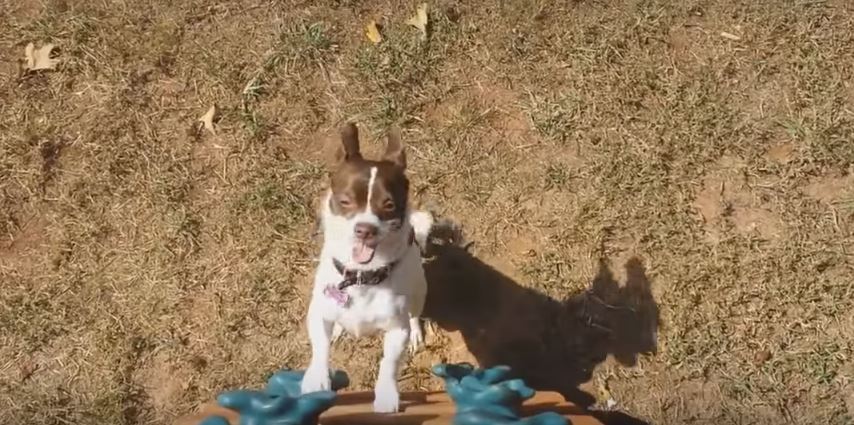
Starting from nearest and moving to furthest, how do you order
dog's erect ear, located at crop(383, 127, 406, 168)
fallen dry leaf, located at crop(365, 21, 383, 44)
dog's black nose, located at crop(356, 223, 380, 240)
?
dog's black nose, located at crop(356, 223, 380, 240), dog's erect ear, located at crop(383, 127, 406, 168), fallen dry leaf, located at crop(365, 21, 383, 44)

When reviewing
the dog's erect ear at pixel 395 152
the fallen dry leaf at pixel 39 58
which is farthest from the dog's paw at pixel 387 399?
the fallen dry leaf at pixel 39 58

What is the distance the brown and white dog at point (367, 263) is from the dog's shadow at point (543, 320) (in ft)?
2.69

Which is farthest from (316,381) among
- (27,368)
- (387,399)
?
(27,368)

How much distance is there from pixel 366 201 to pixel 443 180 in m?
1.33

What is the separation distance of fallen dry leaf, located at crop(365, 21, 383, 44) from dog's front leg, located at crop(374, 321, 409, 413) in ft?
5.80

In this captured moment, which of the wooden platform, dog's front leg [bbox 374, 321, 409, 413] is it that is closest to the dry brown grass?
the wooden platform

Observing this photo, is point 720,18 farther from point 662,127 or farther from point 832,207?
point 832,207

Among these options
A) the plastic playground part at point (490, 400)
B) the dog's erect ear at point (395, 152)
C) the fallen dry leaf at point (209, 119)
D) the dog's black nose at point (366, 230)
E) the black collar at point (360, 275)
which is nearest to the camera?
the plastic playground part at point (490, 400)

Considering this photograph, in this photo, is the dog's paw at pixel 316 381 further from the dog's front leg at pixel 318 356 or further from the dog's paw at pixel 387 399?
the dog's paw at pixel 387 399

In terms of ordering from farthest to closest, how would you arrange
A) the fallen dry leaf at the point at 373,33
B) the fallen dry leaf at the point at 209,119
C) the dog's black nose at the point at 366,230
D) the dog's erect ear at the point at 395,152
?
the fallen dry leaf at the point at 373,33 → the fallen dry leaf at the point at 209,119 → the dog's erect ear at the point at 395,152 → the dog's black nose at the point at 366,230

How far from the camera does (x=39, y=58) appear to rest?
15.5 ft

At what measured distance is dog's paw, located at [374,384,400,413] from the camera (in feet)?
11.4

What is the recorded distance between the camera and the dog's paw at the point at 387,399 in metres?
3.46

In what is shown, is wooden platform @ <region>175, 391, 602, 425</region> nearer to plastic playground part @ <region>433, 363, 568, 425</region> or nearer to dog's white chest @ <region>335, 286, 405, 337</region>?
plastic playground part @ <region>433, 363, 568, 425</region>
